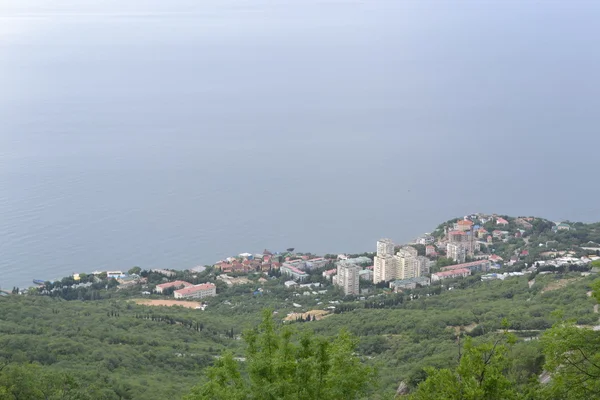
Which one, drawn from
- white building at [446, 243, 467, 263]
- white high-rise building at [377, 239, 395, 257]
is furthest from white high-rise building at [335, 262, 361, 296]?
white building at [446, 243, 467, 263]

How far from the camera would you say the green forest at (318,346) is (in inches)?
160

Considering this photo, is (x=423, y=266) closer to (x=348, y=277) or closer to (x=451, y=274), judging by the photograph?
(x=451, y=274)

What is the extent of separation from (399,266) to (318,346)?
51.9ft

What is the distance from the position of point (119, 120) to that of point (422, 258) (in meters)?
21.8

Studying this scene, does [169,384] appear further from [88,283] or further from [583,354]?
[88,283]

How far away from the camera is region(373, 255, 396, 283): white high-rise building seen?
20.0 m

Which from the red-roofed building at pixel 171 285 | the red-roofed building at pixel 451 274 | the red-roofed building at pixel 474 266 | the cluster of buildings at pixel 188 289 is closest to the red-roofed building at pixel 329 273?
the red-roofed building at pixel 451 274

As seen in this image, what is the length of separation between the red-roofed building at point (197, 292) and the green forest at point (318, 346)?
0.37 meters

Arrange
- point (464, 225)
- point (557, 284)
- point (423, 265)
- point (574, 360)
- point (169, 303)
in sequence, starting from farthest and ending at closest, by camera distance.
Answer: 1. point (464, 225)
2. point (423, 265)
3. point (169, 303)
4. point (557, 284)
5. point (574, 360)

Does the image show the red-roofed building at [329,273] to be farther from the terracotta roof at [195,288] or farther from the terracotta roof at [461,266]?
the terracotta roof at [195,288]

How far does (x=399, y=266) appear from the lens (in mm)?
19953

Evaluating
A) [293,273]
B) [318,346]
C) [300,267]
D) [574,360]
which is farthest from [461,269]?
[318,346]

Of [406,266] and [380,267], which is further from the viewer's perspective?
[380,267]

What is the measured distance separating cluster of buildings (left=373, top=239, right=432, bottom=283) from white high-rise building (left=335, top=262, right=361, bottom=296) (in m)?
1.05
